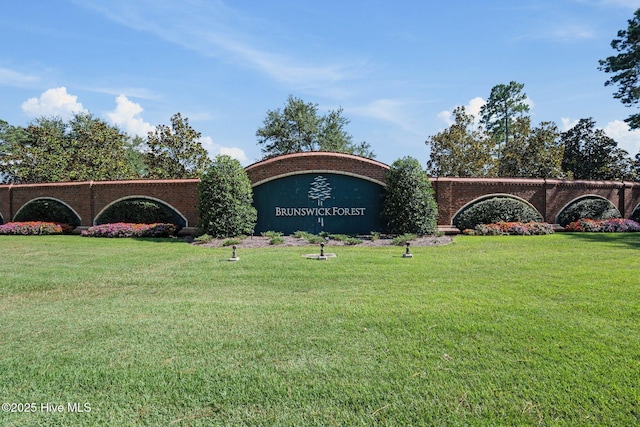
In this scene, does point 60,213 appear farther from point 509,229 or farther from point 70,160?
point 509,229

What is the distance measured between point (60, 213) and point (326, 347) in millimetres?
19870

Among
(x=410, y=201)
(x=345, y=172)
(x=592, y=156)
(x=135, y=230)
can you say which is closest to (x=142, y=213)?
(x=135, y=230)

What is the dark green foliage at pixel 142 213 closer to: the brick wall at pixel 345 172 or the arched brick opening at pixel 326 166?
the brick wall at pixel 345 172

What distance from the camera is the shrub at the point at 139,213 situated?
17.5 meters

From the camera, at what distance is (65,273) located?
8.37 metres

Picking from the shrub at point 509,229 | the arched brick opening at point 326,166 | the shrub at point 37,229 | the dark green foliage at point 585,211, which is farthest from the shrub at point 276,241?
the dark green foliage at point 585,211

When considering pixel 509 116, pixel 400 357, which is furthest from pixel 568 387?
pixel 509 116

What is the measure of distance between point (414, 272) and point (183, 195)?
12515 millimetres

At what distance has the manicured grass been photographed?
9.84 ft

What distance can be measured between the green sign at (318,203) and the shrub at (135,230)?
12.7ft

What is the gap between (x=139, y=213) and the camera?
58.1 feet

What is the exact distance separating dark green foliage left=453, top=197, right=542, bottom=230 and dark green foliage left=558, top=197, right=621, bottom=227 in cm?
227

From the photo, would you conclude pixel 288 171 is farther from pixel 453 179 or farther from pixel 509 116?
pixel 509 116

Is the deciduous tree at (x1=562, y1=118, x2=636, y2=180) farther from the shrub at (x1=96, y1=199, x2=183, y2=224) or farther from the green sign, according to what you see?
the shrub at (x1=96, y1=199, x2=183, y2=224)
